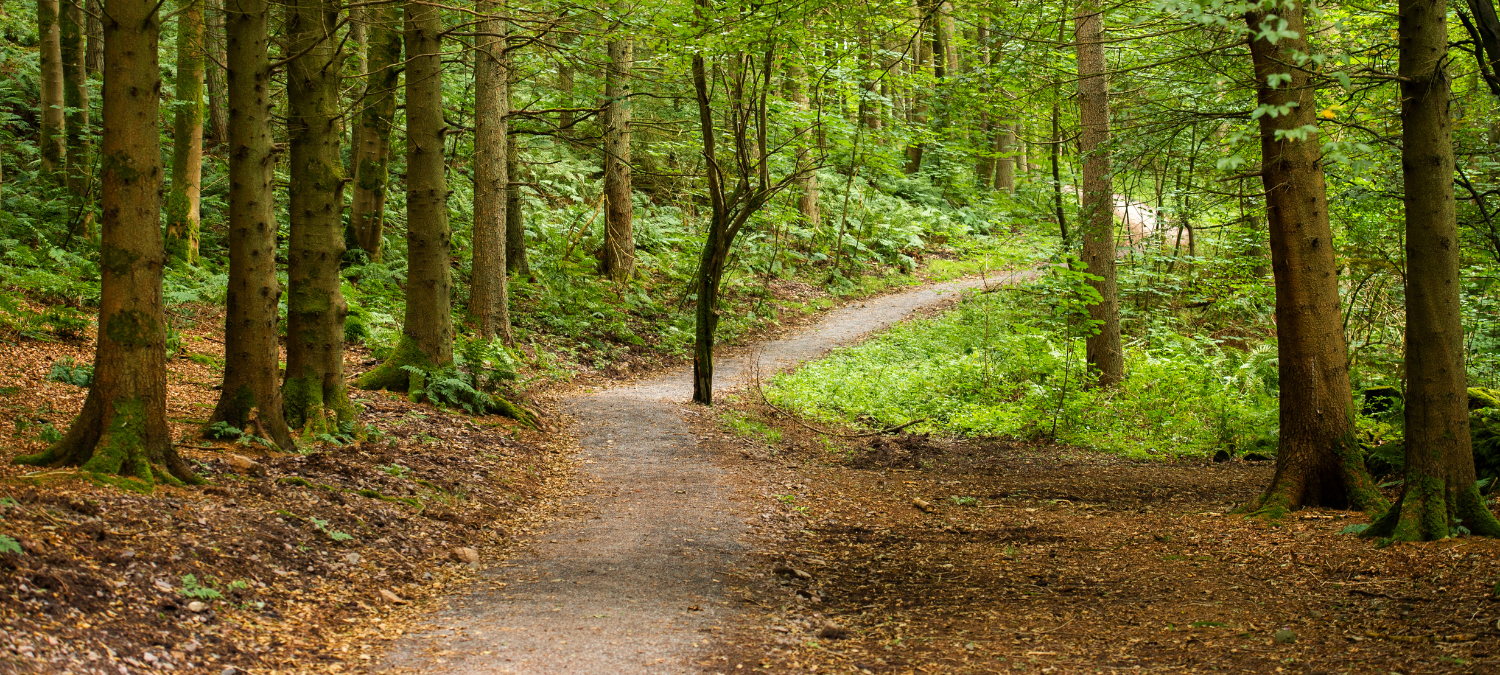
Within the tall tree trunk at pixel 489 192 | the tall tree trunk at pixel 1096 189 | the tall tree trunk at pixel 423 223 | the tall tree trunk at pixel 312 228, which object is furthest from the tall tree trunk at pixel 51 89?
the tall tree trunk at pixel 1096 189

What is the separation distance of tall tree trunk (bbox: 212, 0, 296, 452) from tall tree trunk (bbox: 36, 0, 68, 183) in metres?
9.00

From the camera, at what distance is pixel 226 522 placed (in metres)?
4.98

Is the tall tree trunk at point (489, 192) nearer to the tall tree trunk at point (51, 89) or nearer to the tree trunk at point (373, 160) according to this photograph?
the tree trunk at point (373, 160)

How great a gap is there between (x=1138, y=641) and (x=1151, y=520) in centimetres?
298

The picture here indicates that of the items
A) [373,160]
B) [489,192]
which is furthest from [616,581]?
[373,160]

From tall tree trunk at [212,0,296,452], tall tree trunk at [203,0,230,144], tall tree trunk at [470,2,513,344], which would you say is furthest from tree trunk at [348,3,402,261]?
tall tree trunk at [212,0,296,452]

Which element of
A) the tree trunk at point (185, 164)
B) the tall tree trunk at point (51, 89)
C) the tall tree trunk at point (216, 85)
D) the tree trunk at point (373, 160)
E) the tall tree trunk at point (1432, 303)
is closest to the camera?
the tall tree trunk at point (1432, 303)

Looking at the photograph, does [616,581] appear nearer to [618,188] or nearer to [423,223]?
[423,223]

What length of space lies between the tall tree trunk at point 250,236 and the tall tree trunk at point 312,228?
0.55 m

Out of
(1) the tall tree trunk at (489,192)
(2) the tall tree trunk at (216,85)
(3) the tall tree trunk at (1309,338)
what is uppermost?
(2) the tall tree trunk at (216,85)

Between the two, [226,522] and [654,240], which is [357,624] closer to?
[226,522]

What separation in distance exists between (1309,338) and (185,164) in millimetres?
14465

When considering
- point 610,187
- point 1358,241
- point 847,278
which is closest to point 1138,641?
point 1358,241

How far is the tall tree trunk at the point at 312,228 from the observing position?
7.33 metres
